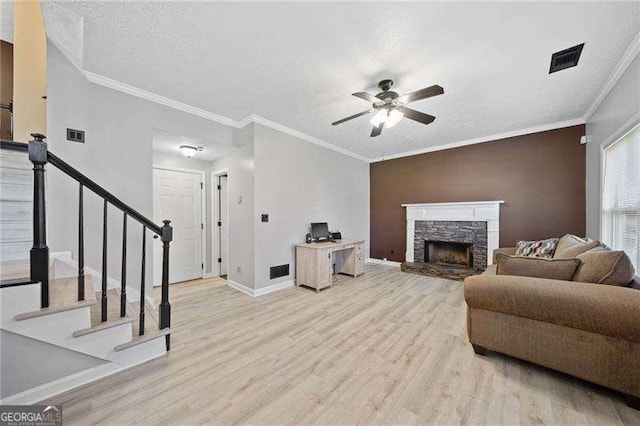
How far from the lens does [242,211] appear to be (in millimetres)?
3701

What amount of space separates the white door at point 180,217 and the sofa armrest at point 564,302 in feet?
14.6

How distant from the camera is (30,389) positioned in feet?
4.72

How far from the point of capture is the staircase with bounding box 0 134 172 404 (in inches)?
55.9

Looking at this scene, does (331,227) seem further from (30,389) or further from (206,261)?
(30,389)

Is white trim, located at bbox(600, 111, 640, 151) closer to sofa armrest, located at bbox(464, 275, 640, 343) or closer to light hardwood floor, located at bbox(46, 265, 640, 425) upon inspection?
sofa armrest, located at bbox(464, 275, 640, 343)

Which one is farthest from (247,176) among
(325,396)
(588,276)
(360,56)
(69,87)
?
(588,276)

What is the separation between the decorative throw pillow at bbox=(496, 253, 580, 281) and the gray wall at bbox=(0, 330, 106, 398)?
3.31 m

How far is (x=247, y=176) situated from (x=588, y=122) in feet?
16.9

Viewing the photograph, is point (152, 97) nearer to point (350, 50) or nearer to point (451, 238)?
point (350, 50)

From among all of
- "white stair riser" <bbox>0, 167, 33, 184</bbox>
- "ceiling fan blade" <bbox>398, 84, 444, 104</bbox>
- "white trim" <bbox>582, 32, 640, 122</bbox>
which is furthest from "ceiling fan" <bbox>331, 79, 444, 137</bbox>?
"white stair riser" <bbox>0, 167, 33, 184</bbox>

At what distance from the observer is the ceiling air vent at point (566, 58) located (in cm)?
206

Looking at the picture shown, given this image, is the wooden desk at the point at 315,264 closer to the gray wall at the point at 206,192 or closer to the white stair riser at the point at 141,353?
the gray wall at the point at 206,192

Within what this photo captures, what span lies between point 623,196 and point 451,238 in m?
2.36

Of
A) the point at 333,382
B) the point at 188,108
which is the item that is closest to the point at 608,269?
the point at 333,382
